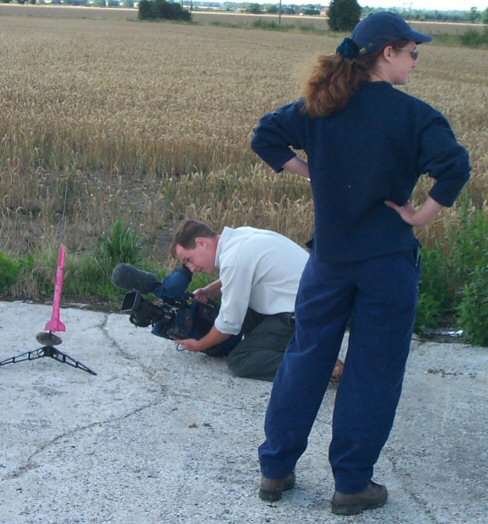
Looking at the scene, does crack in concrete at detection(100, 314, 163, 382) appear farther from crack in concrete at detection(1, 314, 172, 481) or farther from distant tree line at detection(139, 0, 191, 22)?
distant tree line at detection(139, 0, 191, 22)

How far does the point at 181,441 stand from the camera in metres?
4.30

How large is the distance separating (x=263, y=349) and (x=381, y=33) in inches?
82.9

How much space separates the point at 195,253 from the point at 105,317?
1082mm

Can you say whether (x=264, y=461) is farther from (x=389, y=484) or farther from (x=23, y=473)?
(x=23, y=473)

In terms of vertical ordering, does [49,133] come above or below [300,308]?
below

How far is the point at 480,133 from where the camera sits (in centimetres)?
1443

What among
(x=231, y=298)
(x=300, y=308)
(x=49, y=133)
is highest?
(x=300, y=308)

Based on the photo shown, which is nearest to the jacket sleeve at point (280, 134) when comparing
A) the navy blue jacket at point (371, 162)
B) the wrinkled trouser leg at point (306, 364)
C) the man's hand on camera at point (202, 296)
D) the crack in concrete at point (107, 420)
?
the navy blue jacket at point (371, 162)

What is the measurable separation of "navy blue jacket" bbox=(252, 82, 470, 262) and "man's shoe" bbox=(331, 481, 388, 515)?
35.0 inches

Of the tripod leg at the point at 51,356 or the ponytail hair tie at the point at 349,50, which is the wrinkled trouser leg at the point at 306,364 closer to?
the ponytail hair tie at the point at 349,50

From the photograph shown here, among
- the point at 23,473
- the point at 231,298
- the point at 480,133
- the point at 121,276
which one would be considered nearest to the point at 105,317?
the point at 121,276

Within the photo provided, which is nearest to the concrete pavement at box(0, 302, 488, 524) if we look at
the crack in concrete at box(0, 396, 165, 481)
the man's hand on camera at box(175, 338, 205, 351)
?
the crack in concrete at box(0, 396, 165, 481)

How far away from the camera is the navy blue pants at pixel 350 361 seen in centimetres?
357

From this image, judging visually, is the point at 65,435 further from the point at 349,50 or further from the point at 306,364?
the point at 349,50
